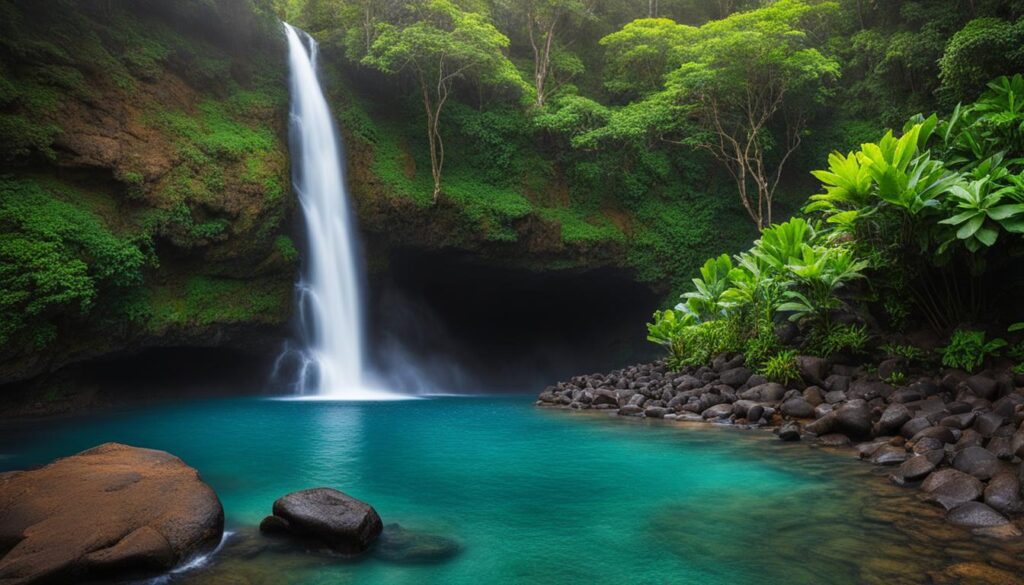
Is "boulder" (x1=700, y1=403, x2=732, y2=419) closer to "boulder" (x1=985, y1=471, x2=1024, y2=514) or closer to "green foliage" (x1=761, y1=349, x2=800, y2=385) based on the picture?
"green foliage" (x1=761, y1=349, x2=800, y2=385)

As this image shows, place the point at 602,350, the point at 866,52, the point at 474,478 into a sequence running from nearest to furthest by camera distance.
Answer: the point at 474,478 → the point at 866,52 → the point at 602,350

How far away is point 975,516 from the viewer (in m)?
4.15

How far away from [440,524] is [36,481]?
2.73 m

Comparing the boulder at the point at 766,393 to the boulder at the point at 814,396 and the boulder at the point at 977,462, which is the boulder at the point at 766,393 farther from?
the boulder at the point at 977,462

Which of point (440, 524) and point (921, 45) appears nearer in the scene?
point (440, 524)

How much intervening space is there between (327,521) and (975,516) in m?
4.26

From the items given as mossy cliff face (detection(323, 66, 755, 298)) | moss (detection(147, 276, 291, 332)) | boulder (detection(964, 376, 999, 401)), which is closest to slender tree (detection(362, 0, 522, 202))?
mossy cliff face (detection(323, 66, 755, 298))

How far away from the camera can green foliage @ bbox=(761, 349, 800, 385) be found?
9766mm

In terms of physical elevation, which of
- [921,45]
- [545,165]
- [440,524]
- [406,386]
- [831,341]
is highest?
[921,45]

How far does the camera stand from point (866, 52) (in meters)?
18.9

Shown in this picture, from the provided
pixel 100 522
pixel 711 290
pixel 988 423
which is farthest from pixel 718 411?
pixel 100 522

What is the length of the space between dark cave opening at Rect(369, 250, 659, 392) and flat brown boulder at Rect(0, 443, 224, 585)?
1424 centimetres

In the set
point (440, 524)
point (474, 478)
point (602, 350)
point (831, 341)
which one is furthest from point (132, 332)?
point (602, 350)

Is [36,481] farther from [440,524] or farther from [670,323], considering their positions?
[670,323]
